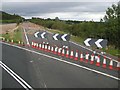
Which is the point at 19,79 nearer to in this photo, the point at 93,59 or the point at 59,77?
the point at 59,77

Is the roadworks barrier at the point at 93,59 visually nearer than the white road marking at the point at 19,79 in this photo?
No

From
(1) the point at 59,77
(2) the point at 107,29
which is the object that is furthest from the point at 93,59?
(2) the point at 107,29

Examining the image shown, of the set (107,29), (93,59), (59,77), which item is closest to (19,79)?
(59,77)

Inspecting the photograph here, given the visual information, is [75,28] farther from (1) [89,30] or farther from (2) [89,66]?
(2) [89,66]

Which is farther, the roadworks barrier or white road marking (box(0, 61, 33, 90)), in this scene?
the roadworks barrier

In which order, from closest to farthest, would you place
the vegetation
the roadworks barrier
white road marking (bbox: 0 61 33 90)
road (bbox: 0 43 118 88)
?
white road marking (bbox: 0 61 33 90) < road (bbox: 0 43 118 88) < the roadworks barrier < the vegetation

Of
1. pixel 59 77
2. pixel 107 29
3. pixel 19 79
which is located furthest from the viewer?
pixel 107 29

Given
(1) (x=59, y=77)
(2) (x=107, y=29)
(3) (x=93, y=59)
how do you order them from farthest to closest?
(2) (x=107, y=29) < (3) (x=93, y=59) < (1) (x=59, y=77)

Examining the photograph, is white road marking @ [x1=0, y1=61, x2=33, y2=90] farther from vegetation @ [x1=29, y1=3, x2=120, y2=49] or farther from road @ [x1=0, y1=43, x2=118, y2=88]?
vegetation @ [x1=29, y1=3, x2=120, y2=49]

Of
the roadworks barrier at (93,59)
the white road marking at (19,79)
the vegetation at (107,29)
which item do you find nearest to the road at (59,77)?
the white road marking at (19,79)

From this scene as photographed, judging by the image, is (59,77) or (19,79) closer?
(19,79)

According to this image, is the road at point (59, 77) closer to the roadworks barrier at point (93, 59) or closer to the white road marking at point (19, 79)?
the white road marking at point (19, 79)

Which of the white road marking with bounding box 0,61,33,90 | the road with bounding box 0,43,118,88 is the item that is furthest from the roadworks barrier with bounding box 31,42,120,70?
the white road marking with bounding box 0,61,33,90

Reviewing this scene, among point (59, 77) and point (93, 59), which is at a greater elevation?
point (59, 77)
